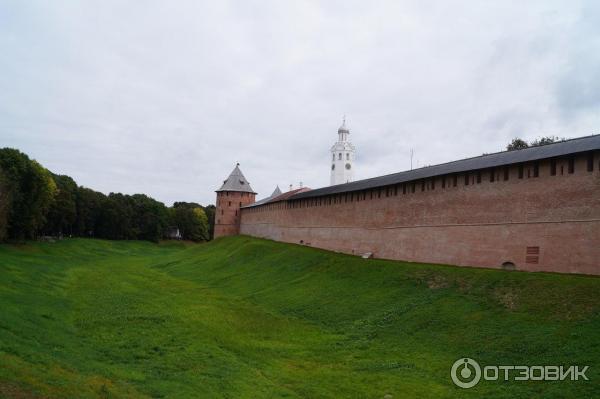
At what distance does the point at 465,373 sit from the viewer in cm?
1028

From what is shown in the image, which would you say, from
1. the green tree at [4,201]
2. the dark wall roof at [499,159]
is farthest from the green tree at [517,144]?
the green tree at [4,201]

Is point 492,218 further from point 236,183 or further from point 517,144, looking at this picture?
point 236,183

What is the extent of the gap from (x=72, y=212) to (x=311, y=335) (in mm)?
44645

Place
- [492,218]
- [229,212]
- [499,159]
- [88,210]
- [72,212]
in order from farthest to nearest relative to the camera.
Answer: [88,210], [229,212], [72,212], [499,159], [492,218]

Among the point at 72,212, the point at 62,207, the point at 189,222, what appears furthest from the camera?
the point at 189,222

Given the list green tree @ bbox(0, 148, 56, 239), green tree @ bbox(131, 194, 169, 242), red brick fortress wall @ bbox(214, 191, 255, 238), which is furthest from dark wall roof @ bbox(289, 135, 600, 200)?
green tree @ bbox(131, 194, 169, 242)

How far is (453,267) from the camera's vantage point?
17312 millimetres

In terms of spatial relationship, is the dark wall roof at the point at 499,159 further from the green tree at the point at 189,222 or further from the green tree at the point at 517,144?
the green tree at the point at 189,222

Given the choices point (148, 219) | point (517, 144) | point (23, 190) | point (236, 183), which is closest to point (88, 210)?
point (148, 219)

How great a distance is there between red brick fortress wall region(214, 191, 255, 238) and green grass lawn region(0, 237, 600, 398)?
111 ft

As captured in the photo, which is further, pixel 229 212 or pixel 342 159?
pixel 342 159

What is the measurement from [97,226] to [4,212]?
101ft

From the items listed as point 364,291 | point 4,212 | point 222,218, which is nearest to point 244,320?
point 364,291

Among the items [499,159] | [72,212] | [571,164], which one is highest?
[499,159]
